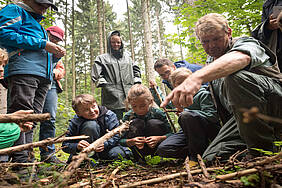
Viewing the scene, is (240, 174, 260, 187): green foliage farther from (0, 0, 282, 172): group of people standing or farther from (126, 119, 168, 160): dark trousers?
(126, 119, 168, 160): dark trousers

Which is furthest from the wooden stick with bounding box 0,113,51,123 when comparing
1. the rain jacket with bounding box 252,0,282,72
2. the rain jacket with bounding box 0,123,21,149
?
the rain jacket with bounding box 252,0,282,72

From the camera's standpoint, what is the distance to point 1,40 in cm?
238

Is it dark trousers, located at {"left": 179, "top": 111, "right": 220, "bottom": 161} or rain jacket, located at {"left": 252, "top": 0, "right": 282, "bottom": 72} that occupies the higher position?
rain jacket, located at {"left": 252, "top": 0, "right": 282, "bottom": 72}

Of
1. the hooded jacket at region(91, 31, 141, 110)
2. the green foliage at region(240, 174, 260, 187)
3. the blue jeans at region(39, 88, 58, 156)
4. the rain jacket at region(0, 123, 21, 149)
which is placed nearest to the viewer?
the green foliage at region(240, 174, 260, 187)

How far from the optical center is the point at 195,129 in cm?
232

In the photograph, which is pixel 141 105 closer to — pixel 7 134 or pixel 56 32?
pixel 7 134

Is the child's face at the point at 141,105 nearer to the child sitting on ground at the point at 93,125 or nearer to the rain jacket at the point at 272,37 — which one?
the child sitting on ground at the point at 93,125

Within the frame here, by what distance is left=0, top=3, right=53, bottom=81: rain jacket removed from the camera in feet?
7.77

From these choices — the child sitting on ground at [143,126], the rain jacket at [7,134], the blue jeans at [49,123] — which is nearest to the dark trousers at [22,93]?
the rain jacket at [7,134]

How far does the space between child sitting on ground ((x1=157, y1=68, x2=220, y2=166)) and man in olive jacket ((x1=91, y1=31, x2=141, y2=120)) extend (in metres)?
2.19

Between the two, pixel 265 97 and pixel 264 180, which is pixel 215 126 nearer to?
pixel 265 97

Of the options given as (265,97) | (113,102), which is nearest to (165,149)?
(265,97)

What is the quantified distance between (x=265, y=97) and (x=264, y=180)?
1.08 m

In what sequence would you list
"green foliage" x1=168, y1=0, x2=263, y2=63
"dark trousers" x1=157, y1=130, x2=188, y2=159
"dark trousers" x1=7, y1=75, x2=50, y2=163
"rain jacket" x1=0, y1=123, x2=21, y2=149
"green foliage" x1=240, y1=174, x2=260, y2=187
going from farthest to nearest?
1. "green foliage" x1=168, y1=0, x2=263, y2=63
2. "dark trousers" x1=157, y1=130, x2=188, y2=159
3. "dark trousers" x1=7, y1=75, x2=50, y2=163
4. "rain jacket" x1=0, y1=123, x2=21, y2=149
5. "green foliage" x1=240, y1=174, x2=260, y2=187
